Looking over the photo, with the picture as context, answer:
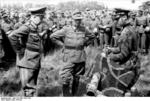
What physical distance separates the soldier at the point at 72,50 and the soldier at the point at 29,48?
40 cm

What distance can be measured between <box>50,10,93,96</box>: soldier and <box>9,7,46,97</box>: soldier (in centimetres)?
40

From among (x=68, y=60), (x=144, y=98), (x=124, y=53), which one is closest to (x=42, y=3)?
(x=68, y=60)

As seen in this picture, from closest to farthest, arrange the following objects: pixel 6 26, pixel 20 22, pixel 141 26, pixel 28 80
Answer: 1. pixel 28 80
2. pixel 6 26
3. pixel 20 22
4. pixel 141 26

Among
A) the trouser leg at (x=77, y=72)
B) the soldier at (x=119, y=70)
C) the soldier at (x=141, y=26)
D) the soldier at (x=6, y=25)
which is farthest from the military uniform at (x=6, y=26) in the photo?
the soldier at (x=141, y=26)

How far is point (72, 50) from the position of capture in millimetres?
→ 7945

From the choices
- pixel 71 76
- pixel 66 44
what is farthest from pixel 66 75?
pixel 66 44

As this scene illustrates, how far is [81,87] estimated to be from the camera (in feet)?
27.5

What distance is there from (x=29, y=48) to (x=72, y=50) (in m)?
0.84

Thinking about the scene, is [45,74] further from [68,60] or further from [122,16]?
[122,16]

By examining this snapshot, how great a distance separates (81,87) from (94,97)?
64 centimetres

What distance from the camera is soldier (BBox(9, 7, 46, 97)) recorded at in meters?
7.84

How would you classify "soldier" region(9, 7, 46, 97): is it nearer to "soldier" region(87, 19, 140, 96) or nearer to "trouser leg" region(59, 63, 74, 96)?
"trouser leg" region(59, 63, 74, 96)

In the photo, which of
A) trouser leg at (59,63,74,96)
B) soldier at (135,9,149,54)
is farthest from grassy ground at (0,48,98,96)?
soldier at (135,9,149,54)

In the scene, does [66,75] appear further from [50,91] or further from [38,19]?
[38,19]
